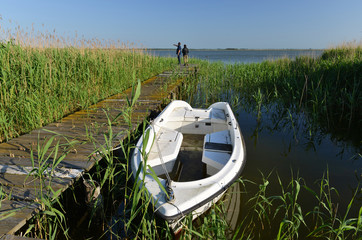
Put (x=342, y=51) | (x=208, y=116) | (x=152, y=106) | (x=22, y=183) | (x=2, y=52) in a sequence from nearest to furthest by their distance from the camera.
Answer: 1. (x=22, y=183)
2. (x=2, y=52)
3. (x=208, y=116)
4. (x=152, y=106)
5. (x=342, y=51)

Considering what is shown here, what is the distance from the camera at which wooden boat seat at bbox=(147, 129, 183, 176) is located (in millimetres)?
2885

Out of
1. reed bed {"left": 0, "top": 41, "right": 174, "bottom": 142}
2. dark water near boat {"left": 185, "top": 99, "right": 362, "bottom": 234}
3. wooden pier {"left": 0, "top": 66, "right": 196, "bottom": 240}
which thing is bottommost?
dark water near boat {"left": 185, "top": 99, "right": 362, "bottom": 234}

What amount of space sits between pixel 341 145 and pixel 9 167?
243 inches

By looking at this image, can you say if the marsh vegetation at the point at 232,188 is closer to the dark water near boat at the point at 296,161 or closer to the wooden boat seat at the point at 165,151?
the dark water near boat at the point at 296,161

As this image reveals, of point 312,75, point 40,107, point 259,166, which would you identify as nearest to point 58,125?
point 40,107

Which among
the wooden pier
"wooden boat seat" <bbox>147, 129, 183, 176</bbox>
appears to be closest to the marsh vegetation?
the wooden pier

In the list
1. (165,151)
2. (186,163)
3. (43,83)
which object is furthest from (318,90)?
(43,83)

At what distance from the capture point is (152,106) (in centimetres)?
555

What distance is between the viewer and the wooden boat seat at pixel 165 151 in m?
2.88

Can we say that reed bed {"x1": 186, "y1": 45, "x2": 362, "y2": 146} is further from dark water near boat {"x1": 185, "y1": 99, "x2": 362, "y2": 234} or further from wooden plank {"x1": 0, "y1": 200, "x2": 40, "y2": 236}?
wooden plank {"x1": 0, "y1": 200, "x2": 40, "y2": 236}

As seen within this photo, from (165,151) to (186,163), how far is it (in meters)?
0.65

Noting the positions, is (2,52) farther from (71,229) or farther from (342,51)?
Answer: (342,51)

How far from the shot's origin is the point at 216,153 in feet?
10.2

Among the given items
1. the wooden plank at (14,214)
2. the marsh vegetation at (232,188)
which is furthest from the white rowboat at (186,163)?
the wooden plank at (14,214)
